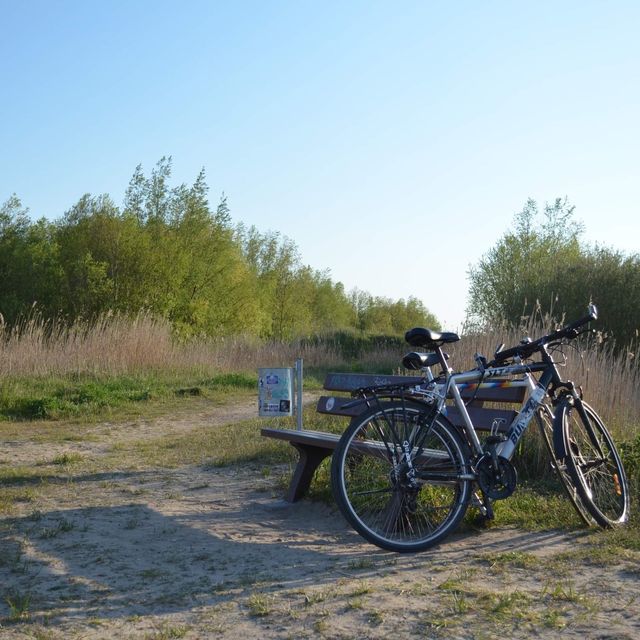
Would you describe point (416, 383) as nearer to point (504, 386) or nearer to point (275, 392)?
point (504, 386)

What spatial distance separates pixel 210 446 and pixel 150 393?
575 cm

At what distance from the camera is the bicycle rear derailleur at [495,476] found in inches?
196

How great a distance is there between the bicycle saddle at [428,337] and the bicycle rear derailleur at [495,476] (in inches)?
28.2

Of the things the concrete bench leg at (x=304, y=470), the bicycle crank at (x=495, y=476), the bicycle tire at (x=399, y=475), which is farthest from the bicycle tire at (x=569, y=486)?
the concrete bench leg at (x=304, y=470)

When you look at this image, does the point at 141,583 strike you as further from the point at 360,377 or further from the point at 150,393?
the point at 150,393

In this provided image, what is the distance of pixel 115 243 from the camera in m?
36.1

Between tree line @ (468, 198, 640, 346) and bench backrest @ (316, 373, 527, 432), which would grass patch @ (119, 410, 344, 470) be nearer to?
bench backrest @ (316, 373, 527, 432)

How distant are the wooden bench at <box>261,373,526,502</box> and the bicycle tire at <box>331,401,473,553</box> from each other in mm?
341

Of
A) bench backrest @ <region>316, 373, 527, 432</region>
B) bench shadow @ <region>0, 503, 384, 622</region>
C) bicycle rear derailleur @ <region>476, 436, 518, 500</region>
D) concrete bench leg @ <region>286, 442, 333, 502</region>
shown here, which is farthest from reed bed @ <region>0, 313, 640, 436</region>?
bench shadow @ <region>0, 503, 384, 622</region>

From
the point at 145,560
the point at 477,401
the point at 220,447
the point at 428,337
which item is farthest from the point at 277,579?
the point at 220,447

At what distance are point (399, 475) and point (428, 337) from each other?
847 millimetres

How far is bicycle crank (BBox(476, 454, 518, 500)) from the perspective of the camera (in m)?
4.98

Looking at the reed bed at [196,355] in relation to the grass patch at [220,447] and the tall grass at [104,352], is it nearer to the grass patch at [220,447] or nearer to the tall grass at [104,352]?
the tall grass at [104,352]

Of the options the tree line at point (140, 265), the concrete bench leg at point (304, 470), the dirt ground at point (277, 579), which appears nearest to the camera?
the dirt ground at point (277, 579)
